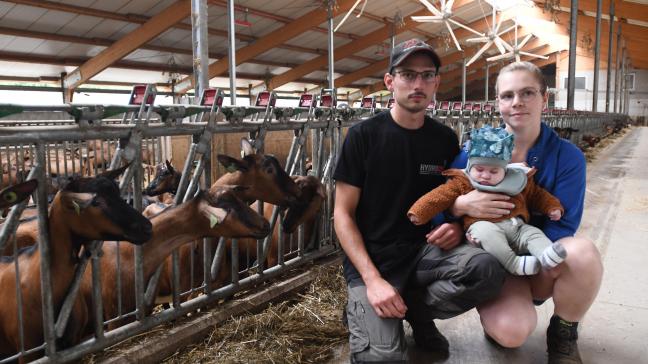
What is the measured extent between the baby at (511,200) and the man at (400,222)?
0.08 meters

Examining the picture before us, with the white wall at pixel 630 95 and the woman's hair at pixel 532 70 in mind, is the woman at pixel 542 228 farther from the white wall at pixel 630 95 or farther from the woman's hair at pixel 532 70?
the white wall at pixel 630 95

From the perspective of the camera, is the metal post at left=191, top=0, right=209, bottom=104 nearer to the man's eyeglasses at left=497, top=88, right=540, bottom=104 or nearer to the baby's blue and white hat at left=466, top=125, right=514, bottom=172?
the man's eyeglasses at left=497, top=88, right=540, bottom=104

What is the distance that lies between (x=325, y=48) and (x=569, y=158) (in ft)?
63.4

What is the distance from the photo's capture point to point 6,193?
1928mm

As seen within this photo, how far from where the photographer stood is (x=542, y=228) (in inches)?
95.6

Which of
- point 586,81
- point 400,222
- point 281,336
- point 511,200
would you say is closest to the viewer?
point 511,200

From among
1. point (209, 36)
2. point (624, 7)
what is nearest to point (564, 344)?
point (209, 36)

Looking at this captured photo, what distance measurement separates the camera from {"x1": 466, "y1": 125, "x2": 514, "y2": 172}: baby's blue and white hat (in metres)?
2.13

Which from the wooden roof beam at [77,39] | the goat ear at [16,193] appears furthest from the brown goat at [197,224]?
the wooden roof beam at [77,39]

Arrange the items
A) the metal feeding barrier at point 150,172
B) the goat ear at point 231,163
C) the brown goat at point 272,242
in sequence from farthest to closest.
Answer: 1. the brown goat at point 272,242
2. the goat ear at point 231,163
3. the metal feeding barrier at point 150,172

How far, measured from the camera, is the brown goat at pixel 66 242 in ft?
7.13

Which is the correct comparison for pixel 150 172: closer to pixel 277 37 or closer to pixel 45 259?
pixel 45 259

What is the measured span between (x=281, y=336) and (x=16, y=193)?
4.83 ft

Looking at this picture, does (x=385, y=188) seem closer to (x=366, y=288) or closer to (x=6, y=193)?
(x=366, y=288)
